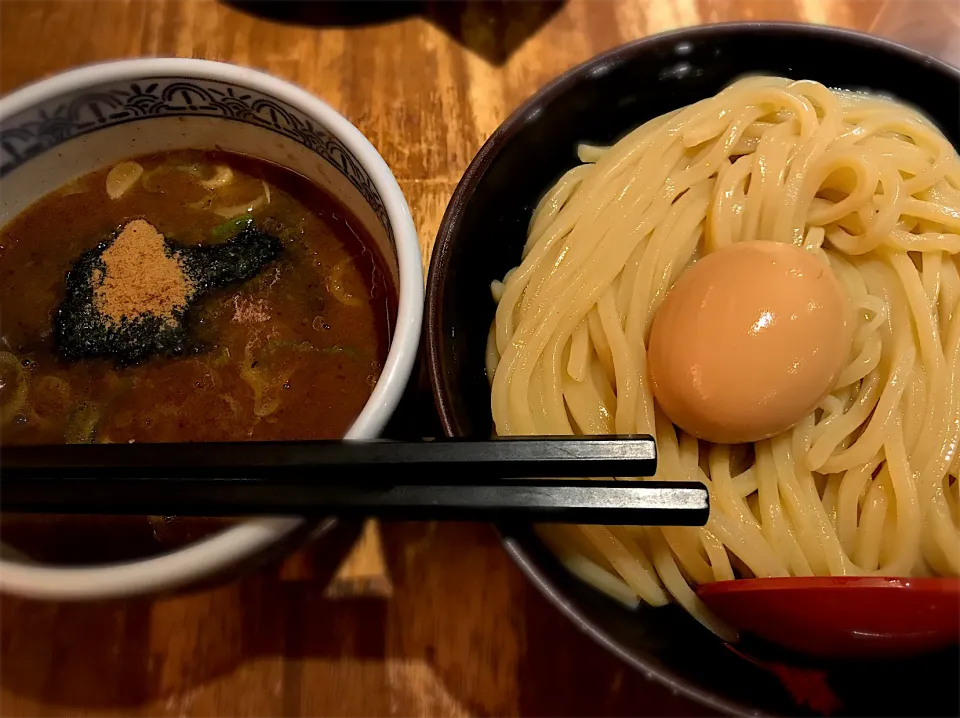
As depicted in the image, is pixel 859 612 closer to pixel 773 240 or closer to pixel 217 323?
pixel 773 240

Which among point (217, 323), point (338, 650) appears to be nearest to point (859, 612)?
point (338, 650)

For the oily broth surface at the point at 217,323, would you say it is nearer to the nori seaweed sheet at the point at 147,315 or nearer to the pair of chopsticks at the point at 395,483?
the nori seaweed sheet at the point at 147,315

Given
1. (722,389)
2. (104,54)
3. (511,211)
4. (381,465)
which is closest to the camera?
(381,465)

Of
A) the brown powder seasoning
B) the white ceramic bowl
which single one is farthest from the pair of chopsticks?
the brown powder seasoning

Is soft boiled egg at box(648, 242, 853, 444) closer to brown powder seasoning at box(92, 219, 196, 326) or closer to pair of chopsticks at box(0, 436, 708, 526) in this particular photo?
pair of chopsticks at box(0, 436, 708, 526)

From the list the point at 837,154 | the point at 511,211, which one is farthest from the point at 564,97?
the point at 837,154

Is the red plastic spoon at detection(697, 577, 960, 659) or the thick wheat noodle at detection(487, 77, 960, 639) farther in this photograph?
the thick wheat noodle at detection(487, 77, 960, 639)

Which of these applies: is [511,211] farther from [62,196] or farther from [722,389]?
[62,196]

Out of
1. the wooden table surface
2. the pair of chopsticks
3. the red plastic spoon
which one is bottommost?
the wooden table surface
